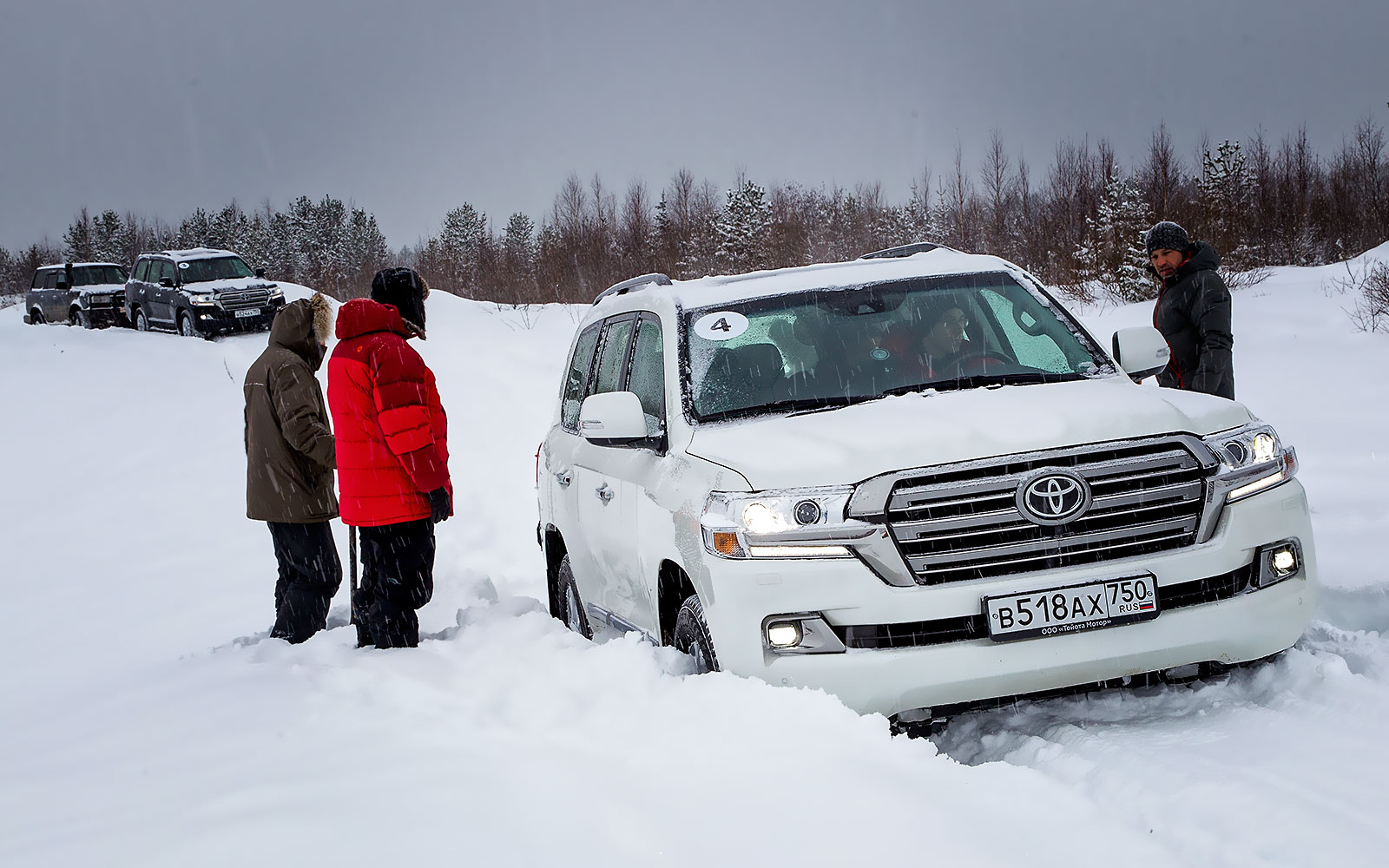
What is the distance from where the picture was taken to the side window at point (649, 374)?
14.6 feet

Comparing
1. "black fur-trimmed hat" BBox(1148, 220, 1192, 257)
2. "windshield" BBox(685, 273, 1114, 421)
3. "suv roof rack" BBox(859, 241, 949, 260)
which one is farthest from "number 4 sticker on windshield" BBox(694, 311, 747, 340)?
"black fur-trimmed hat" BBox(1148, 220, 1192, 257)

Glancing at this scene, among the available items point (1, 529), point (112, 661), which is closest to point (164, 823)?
point (112, 661)

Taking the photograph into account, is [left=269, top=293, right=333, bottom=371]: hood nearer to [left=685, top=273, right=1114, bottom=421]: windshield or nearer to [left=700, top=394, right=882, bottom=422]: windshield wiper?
[left=685, top=273, right=1114, bottom=421]: windshield

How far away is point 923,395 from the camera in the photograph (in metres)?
3.97

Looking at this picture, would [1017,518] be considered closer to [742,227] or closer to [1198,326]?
[1198,326]

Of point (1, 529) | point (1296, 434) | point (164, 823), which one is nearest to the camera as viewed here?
point (164, 823)

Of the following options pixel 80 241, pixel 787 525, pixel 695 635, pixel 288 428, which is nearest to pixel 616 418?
pixel 695 635

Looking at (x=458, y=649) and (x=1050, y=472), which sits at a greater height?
(x=1050, y=472)

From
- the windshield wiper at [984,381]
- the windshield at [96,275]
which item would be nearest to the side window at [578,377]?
the windshield wiper at [984,381]

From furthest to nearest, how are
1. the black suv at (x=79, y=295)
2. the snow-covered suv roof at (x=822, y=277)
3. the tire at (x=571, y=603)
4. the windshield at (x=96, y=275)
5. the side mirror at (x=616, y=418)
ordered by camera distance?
1. the windshield at (x=96, y=275)
2. the black suv at (x=79, y=295)
3. the tire at (x=571, y=603)
4. the snow-covered suv roof at (x=822, y=277)
5. the side mirror at (x=616, y=418)

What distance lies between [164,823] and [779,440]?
2.09 meters

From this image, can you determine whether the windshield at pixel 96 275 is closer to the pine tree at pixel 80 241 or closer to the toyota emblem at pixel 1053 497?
the toyota emblem at pixel 1053 497

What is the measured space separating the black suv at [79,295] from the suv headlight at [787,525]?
29.1 metres

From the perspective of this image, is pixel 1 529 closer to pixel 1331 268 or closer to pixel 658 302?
pixel 658 302
